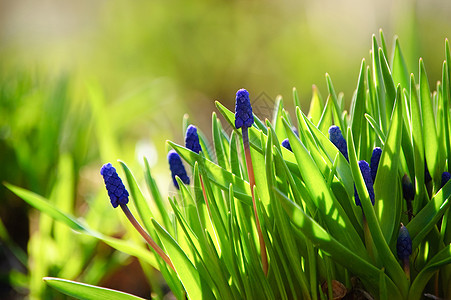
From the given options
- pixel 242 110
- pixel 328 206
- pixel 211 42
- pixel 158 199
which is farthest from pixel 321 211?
pixel 211 42

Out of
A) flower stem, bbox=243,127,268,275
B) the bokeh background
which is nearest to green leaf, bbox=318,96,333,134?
flower stem, bbox=243,127,268,275

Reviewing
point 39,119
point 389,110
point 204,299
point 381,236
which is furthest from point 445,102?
point 39,119

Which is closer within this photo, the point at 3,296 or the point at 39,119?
the point at 3,296

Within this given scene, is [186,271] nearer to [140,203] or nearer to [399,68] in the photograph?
[140,203]

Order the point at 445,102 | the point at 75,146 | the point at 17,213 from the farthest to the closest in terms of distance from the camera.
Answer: the point at 75,146 < the point at 17,213 < the point at 445,102

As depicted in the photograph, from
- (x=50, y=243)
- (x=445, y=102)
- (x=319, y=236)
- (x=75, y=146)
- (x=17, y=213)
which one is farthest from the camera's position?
(x=75, y=146)

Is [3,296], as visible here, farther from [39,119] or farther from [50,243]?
[39,119]

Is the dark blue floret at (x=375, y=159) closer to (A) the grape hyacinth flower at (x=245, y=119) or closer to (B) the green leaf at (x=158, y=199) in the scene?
(A) the grape hyacinth flower at (x=245, y=119)

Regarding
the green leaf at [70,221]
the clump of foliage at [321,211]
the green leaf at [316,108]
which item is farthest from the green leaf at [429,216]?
the green leaf at [70,221]
